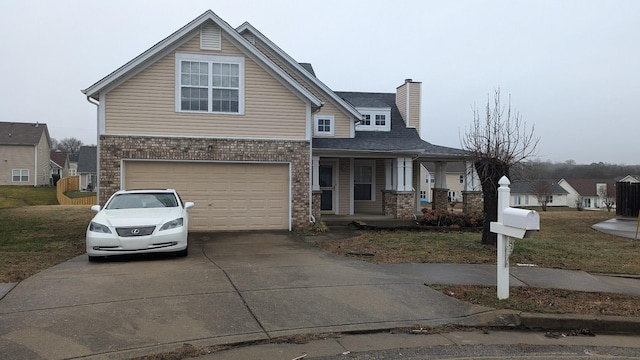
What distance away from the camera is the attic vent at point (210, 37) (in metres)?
13.6

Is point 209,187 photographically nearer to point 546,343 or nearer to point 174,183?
point 174,183

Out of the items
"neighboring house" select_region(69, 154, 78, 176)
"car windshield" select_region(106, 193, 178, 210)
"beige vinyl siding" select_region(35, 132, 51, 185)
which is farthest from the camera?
"neighboring house" select_region(69, 154, 78, 176)

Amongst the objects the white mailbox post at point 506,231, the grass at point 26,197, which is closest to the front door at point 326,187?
the white mailbox post at point 506,231

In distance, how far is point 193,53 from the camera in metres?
13.5

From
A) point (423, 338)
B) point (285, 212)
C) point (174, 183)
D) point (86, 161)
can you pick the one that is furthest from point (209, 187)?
point (86, 161)

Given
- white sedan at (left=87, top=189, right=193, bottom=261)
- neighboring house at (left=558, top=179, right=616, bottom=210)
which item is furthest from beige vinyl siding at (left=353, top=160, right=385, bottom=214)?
neighboring house at (left=558, top=179, right=616, bottom=210)

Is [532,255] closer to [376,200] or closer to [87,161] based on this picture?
[376,200]

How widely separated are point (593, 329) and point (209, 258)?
662 centimetres

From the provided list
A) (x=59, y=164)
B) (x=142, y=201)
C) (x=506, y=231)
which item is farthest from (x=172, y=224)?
(x=59, y=164)

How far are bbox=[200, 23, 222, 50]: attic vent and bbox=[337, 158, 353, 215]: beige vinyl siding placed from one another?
25.2 feet

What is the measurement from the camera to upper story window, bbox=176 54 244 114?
44.1 ft

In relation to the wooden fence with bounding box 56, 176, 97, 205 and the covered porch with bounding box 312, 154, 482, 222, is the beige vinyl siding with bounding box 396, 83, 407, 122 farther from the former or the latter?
the wooden fence with bounding box 56, 176, 97, 205

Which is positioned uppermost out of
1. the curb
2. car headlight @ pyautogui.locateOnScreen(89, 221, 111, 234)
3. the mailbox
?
the mailbox

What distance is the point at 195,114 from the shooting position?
44.1ft
